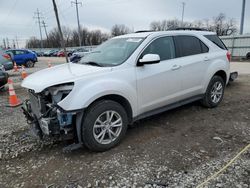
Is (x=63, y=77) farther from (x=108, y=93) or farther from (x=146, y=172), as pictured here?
(x=146, y=172)

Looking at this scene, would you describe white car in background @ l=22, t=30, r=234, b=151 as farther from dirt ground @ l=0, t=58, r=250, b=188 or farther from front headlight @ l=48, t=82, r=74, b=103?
dirt ground @ l=0, t=58, r=250, b=188

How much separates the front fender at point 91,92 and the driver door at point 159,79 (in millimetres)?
311

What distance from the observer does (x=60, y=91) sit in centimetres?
294

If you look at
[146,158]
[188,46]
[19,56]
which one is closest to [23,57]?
[19,56]

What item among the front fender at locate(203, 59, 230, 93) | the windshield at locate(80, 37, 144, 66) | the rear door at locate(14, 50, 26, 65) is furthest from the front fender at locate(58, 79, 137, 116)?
the rear door at locate(14, 50, 26, 65)

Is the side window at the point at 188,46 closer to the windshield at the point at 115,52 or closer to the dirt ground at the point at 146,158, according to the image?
the windshield at the point at 115,52

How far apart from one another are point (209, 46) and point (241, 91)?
293 cm

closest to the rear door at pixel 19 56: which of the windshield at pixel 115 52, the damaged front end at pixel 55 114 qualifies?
the windshield at pixel 115 52

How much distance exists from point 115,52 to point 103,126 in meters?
1.42

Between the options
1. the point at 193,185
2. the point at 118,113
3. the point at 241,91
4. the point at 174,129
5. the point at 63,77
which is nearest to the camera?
the point at 193,185

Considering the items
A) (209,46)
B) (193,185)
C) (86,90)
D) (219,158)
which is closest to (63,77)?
(86,90)

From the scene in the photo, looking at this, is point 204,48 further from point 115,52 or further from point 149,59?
point 115,52

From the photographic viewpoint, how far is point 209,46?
477 cm

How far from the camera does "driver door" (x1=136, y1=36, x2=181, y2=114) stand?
3562 mm
